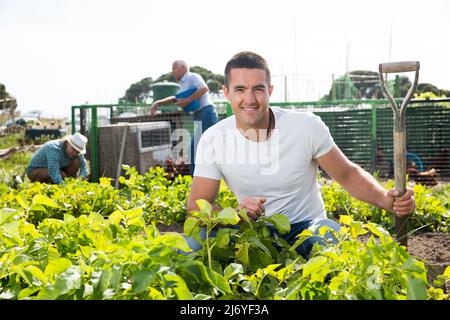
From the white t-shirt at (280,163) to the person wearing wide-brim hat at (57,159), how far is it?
176 inches

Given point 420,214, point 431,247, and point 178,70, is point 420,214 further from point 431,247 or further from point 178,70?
point 178,70

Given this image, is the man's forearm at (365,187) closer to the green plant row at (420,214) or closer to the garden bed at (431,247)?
the garden bed at (431,247)

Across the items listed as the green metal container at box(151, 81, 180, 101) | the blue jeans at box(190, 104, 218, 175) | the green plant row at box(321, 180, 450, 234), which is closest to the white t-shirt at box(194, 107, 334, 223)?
the green plant row at box(321, 180, 450, 234)

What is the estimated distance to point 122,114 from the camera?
9.08 m

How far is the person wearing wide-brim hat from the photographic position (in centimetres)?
681

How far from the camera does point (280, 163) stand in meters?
2.65

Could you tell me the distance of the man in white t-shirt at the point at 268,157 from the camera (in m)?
2.62

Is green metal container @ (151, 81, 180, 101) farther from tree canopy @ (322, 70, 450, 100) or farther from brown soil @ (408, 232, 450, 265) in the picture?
brown soil @ (408, 232, 450, 265)

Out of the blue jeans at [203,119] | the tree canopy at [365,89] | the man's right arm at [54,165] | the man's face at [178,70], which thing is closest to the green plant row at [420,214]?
the blue jeans at [203,119]

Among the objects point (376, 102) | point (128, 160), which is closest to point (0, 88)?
point (128, 160)

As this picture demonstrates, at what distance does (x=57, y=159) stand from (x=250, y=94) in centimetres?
482

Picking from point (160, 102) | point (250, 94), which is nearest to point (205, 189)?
point (250, 94)

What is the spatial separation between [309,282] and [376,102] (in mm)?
7381
